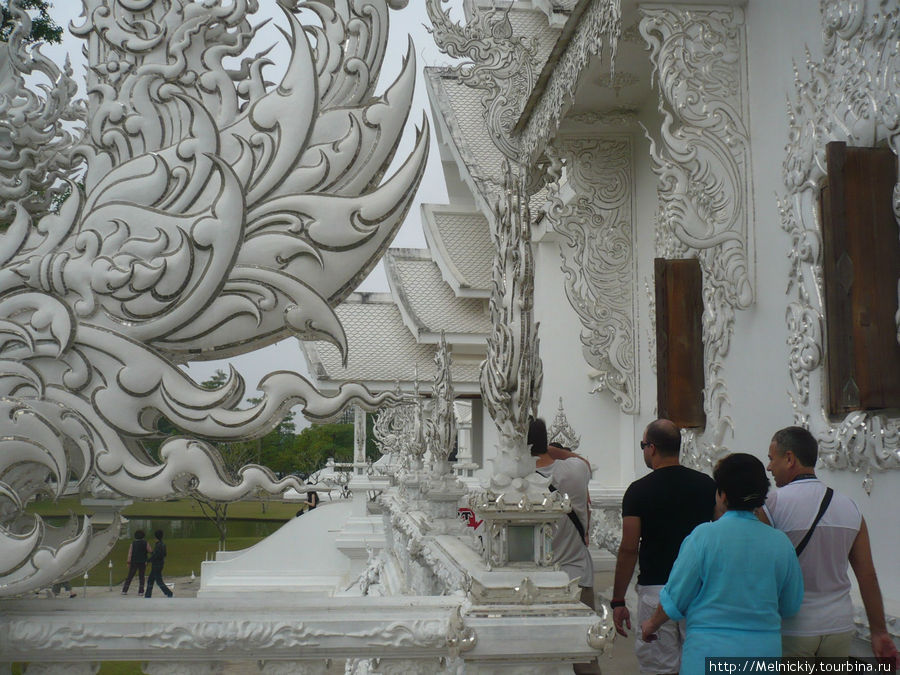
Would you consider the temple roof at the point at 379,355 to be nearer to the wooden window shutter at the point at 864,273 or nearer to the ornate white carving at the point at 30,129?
the wooden window shutter at the point at 864,273

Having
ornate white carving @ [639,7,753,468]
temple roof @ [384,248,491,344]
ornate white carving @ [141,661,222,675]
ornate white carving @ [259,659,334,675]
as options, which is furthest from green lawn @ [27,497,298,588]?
temple roof @ [384,248,491,344]

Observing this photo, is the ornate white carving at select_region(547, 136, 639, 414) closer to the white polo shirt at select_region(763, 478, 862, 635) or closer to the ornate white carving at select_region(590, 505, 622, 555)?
the ornate white carving at select_region(590, 505, 622, 555)

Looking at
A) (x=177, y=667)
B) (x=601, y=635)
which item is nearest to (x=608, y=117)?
(x=601, y=635)

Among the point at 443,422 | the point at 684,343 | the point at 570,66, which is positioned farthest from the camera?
the point at 443,422

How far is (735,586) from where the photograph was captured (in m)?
2.67

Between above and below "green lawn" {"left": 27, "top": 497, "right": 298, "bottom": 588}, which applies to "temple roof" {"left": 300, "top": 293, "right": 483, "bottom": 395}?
above

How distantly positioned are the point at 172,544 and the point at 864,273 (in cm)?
2642

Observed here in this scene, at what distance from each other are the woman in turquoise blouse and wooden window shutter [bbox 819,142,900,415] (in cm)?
103

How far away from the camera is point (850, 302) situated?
3625mm

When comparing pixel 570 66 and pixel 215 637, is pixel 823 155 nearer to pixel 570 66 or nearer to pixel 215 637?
pixel 570 66

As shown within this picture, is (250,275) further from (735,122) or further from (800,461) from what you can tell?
(735,122)

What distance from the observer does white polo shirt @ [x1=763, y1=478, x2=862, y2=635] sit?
2871 millimetres

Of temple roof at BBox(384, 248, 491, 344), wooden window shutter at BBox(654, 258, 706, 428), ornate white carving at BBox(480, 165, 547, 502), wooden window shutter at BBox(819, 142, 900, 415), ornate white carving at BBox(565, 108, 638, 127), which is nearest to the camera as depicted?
ornate white carving at BBox(480, 165, 547, 502)

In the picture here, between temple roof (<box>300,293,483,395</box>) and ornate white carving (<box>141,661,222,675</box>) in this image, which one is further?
temple roof (<box>300,293,483,395</box>)
